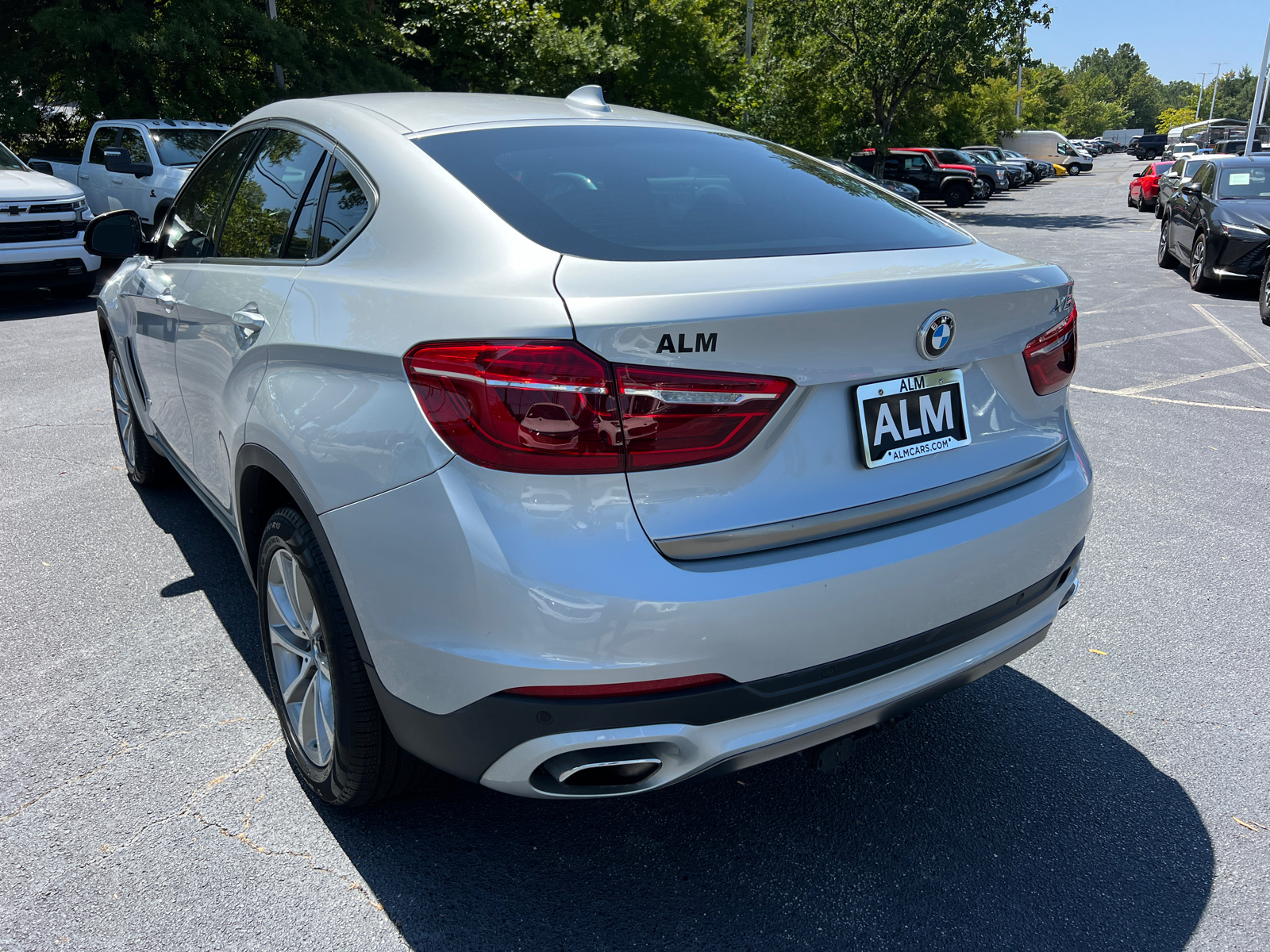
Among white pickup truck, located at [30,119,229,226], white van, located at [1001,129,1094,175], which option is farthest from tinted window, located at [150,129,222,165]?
white van, located at [1001,129,1094,175]

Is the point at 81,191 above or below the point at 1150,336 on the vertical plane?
above

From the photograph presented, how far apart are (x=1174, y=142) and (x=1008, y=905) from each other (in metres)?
79.8

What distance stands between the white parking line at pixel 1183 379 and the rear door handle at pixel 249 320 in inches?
256

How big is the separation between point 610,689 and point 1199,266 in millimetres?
13176

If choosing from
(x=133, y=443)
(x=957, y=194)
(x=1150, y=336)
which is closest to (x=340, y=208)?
(x=133, y=443)

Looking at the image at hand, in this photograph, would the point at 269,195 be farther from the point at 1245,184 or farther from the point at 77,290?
the point at 1245,184

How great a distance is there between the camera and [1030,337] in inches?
90.7

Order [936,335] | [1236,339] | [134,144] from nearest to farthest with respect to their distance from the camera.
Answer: [936,335]
[1236,339]
[134,144]

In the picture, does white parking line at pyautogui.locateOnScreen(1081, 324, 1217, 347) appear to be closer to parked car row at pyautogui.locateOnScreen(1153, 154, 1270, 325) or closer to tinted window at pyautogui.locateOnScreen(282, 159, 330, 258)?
parked car row at pyautogui.locateOnScreen(1153, 154, 1270, 325)

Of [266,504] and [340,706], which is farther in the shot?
[266,504]

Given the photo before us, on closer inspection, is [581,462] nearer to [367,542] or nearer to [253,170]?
[367,542]

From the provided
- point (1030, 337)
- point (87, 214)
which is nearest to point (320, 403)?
point (1030, 337)

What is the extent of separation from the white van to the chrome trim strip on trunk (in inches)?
2608

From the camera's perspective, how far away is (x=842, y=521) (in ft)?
6.44
